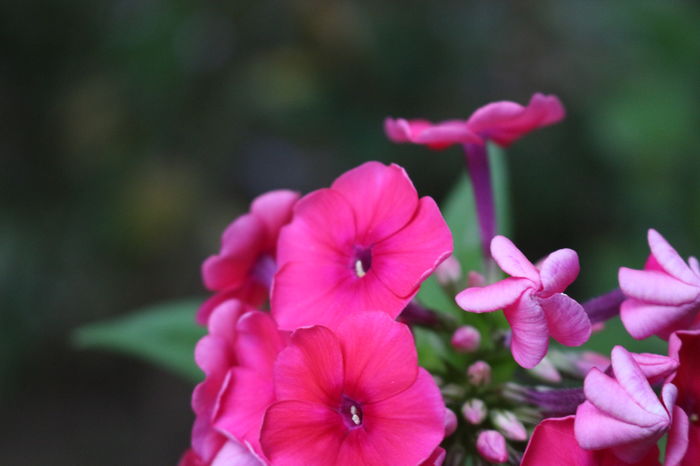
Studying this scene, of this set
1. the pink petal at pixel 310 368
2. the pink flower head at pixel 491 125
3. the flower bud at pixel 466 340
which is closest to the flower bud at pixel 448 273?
the flower bud at pixel 466 340

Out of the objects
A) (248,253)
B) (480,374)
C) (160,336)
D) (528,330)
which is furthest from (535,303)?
(160,336)

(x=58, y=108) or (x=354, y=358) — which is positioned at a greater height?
(x=354, y=358)

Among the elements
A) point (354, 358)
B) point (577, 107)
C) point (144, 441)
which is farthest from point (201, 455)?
point (577, 107)

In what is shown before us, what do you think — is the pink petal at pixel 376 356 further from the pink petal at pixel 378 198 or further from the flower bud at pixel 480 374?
the flower bud at pixel 480 374

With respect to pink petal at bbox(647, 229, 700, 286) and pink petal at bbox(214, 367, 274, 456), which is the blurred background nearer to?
pink petal at bbox(647, 229, 700, 286)

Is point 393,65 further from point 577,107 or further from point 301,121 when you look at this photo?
point 577,107

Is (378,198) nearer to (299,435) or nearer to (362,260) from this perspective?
(362,260)

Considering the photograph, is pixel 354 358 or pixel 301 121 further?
pixel 301 121
